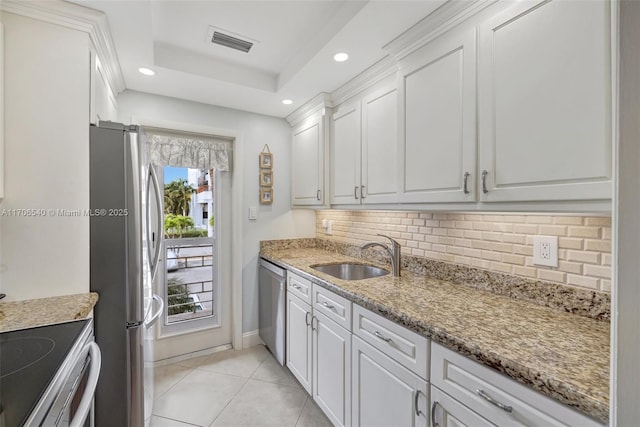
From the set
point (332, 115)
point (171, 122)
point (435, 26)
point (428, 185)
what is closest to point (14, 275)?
point (171, 122)

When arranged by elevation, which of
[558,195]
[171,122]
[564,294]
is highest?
[171,122]

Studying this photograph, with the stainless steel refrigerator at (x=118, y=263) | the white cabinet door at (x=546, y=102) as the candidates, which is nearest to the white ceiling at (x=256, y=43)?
the white cabinet door at (x=546, y=102)

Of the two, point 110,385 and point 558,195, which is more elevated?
point 558,195

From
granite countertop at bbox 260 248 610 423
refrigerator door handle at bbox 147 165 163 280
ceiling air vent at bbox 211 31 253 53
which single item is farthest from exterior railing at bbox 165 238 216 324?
ceiling air vent at bbox 211 31 253 53

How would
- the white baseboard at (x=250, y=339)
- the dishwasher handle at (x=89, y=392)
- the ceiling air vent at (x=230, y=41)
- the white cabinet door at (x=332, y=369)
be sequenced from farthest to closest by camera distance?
the white baseboard at (x=250, y=339), the ceiling air vent at (x=230, y=41), the white cabinet door at (x=332, y=369), the dishwasher handle at (x=89, y=392)

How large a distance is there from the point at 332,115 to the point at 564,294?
1.92 metres

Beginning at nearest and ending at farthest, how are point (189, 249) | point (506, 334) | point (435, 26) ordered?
point (506, 334), point (435, 26), point (189, 249)

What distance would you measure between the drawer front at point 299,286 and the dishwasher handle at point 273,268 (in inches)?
3.6

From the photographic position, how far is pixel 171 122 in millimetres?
2438

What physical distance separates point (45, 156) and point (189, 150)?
4.17 feet

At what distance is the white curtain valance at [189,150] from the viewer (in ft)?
A: 8.00

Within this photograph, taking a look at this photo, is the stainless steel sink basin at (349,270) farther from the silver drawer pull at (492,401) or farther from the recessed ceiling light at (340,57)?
the recessed ceiling light at (340,57)

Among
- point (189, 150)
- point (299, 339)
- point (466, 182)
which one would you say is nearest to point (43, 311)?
point (299, 339)

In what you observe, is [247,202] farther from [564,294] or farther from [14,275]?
[564,294]
